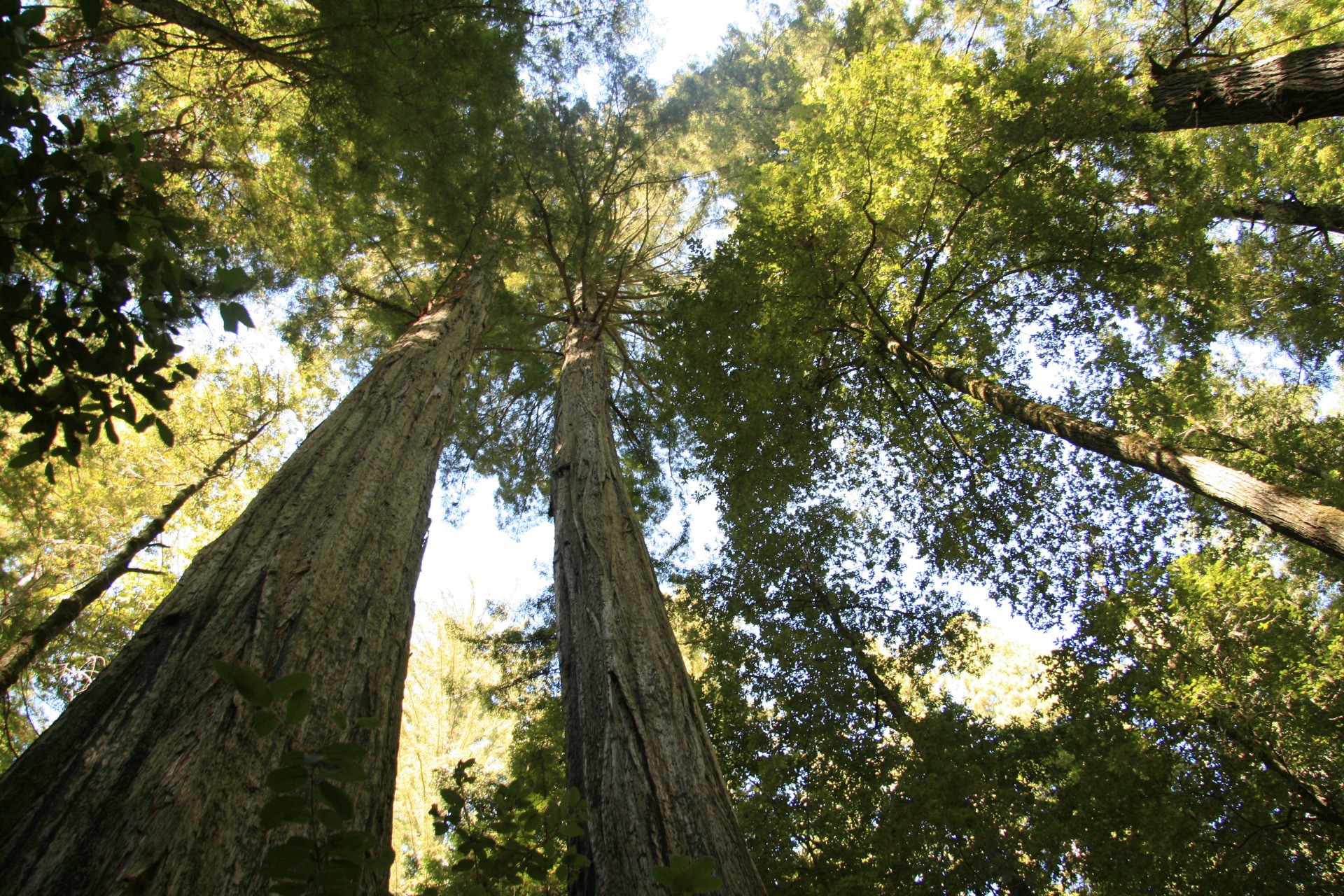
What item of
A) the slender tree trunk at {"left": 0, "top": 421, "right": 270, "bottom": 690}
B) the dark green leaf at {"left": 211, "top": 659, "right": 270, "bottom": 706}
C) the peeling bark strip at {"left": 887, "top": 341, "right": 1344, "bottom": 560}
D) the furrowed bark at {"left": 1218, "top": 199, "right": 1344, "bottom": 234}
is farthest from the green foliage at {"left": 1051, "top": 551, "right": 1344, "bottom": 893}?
the slender tree trunk at {"left": 0, "top": 421, "right": 270, "bottom": 690}

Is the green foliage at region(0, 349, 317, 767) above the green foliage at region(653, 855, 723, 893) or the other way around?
above

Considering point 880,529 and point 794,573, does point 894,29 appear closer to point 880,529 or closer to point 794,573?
point 880,529

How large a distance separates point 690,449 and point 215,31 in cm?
640

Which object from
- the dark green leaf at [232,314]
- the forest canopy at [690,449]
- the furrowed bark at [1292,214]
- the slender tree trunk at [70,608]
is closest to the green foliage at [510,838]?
the forest canopy at [690,449]

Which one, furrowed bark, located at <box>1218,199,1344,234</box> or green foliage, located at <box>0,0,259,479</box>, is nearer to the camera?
green foliage, located at <box>0,0,259,479</box>

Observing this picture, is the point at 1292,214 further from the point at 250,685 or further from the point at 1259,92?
the point at 250,685

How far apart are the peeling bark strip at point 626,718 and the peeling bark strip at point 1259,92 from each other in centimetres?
540

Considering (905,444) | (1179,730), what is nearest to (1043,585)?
(1179,730)

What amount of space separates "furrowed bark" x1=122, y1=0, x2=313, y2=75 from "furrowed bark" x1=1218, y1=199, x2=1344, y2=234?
1004 centimetres

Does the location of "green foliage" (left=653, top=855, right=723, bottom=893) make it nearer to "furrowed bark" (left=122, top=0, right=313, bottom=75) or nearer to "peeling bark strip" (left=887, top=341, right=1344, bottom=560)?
"peeling bark strip" (left=887, top=341, right=1344, bottom=560)

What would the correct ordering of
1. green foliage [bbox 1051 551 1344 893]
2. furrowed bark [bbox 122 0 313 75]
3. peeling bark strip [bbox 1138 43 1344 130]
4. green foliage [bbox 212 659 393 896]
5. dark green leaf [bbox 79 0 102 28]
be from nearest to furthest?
green foliage [bbox 212 659 393 896], dark green leaf [bbox 79 0 102 28], furrowed bark [bbox 122 0 313 75], green foliage [bbox 1051 551 1344 893], peeling bark strip [bbox 1138 43 1344 130]

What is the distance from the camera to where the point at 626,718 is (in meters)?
2.26

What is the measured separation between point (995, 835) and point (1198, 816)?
5.05 ft

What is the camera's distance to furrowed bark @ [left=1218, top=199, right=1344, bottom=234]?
23.8ft
